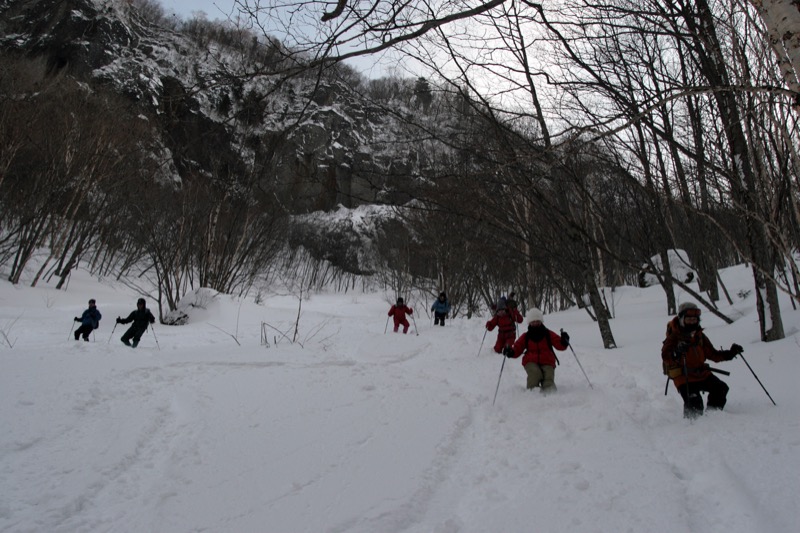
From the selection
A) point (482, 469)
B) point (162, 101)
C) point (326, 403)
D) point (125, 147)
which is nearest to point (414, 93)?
point (162, 101)

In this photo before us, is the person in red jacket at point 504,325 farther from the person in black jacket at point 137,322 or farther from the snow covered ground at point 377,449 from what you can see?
the person in black jacket at point 137,322

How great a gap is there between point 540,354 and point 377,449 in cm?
304

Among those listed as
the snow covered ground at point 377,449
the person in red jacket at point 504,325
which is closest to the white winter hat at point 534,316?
the snow covered ground at point 377,449

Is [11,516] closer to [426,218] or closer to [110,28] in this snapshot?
[426,218]

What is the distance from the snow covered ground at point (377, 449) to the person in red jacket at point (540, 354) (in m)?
0.29

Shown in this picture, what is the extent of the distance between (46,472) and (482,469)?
9.28 feet

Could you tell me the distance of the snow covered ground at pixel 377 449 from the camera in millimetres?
2426

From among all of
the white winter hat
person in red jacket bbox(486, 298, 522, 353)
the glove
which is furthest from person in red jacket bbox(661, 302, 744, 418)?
person in red jacket bbox(486, 298, 522, 353)

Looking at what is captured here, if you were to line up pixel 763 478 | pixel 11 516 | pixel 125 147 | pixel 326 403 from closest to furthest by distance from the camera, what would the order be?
pixel 11 516 → pixel 763 478 → pixel 326 403 → pixel 125 147

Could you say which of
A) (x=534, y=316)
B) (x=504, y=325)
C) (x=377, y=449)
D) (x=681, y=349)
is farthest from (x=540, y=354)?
(x=504, y=325)

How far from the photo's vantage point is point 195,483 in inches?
109

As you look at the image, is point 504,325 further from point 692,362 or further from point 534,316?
point 692,362

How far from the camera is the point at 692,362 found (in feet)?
13.8

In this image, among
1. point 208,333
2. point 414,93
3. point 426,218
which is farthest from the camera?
point 426,218
